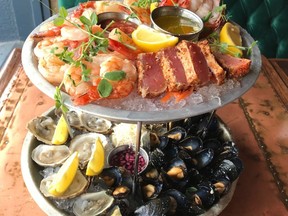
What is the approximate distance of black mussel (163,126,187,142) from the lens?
1966 mm

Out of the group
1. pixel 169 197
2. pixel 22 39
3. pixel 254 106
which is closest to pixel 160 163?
pixel 169 197

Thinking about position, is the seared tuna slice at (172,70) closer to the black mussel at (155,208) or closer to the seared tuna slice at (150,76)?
the seared tuna slice at (150,76)

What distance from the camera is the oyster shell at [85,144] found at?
185 centimetres

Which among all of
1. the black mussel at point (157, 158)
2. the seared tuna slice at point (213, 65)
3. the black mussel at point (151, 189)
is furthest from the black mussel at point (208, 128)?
the seared tuna slice at point (213, 65)

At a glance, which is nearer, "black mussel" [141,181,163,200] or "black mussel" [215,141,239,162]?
"black mussel" [141,181,163,200]

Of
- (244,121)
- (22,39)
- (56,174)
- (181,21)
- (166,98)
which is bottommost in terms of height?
(22,39)

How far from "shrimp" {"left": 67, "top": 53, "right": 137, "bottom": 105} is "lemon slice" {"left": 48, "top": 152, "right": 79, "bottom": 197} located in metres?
0.46

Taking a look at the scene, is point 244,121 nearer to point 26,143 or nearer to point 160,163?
point 160,163

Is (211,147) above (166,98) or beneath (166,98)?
beneath

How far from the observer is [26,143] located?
1.86 m

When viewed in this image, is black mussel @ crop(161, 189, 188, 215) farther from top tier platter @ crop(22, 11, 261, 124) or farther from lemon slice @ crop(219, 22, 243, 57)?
lemon slice @ crop(219, 22, 243, 57)

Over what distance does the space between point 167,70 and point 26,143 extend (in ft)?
2.95

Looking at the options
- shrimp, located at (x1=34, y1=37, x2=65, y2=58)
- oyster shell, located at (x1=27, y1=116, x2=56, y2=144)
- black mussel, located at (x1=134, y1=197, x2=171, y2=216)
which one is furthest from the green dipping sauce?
oyster shell, located at (x1=27, y1=116, x2=56, y2=144)

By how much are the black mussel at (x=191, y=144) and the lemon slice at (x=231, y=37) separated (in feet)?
1.84
